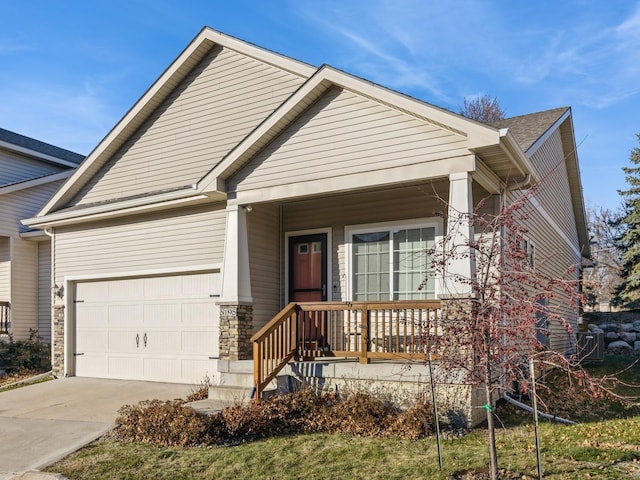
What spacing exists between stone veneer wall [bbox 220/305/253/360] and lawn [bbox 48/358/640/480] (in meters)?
2.66

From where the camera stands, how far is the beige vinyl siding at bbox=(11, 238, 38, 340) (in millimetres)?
15109

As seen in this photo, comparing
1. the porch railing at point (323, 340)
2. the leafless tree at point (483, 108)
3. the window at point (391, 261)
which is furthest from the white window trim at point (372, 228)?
the leafless tree at point (483, 108)

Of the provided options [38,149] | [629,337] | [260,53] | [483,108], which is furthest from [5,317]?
[483,108]

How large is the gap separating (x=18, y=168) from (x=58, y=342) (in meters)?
7.94

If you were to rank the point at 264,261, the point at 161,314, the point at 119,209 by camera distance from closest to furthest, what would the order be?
the point at 264,261, the point at 161,314, the point at 119,209

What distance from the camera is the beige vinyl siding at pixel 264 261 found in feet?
33.7

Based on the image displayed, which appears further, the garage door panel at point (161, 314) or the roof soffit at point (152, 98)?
the roof soffit at point (152, 98)

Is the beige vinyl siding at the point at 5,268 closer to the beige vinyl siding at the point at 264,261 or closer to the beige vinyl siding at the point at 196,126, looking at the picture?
the beige vinyl siding at the point at 196,126

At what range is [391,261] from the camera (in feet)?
32.0

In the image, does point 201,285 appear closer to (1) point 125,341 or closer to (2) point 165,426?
(1) point 125,341

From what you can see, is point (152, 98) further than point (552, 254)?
Yes

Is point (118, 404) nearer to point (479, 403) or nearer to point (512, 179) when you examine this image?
point (479, 403)

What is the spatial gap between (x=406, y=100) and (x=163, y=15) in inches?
217

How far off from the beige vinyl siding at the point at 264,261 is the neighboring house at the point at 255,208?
35 millimetres
